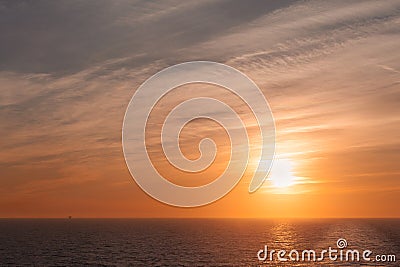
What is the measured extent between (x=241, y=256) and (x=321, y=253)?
3155 centimetres

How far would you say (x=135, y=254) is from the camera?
15612 cm

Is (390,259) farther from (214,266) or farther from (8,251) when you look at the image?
(8,251)

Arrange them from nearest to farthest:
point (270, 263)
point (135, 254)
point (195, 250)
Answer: point (270, 263), point (135, 254), point (195, 250)

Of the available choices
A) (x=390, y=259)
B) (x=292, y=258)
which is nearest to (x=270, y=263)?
(x=292, y=258)

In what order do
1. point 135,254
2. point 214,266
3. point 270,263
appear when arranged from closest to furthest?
point 214,266 → point 270,263 → point 135,254

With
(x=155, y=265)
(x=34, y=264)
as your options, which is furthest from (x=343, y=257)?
(x=34, y=264)

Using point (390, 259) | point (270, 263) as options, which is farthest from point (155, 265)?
point (390, 259)

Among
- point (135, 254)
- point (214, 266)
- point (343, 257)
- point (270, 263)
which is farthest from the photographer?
point (135, 254)

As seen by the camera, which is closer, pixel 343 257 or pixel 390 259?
pixel 390 259

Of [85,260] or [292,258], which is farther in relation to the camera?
[292,258]

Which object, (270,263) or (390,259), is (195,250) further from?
(390,259)

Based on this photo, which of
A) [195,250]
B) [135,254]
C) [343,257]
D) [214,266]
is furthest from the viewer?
[195,250]

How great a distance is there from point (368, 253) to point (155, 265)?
→ 7358 centimetres

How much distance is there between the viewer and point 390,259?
445ft
